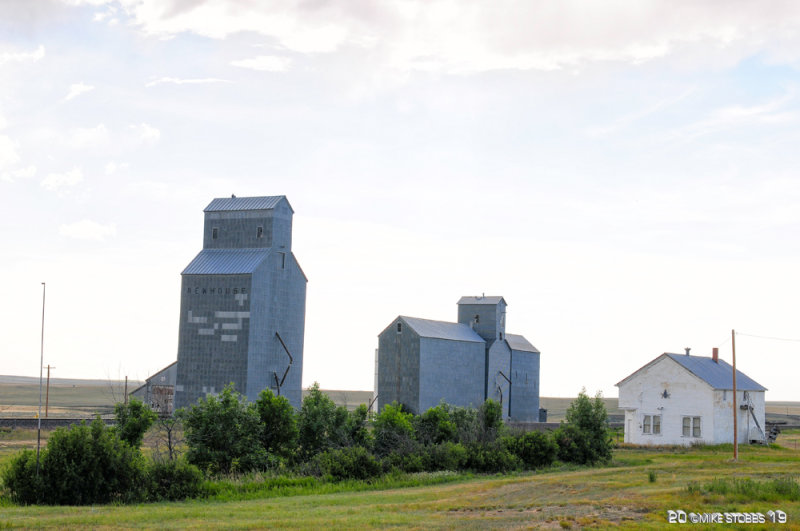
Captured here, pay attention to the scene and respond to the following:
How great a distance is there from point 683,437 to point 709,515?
3988 cm

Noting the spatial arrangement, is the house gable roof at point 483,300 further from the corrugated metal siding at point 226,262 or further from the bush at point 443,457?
the bush at point 443,457

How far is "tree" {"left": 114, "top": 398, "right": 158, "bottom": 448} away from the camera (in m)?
36.3

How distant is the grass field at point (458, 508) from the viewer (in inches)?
927

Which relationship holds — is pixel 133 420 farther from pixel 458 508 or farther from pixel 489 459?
pixel 489 459

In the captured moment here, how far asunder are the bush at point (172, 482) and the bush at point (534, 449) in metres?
21.0

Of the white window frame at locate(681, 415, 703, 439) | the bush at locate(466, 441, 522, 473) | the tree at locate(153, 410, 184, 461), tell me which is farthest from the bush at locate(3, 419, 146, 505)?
the white window frame at locate(681, 415, 703, 439)

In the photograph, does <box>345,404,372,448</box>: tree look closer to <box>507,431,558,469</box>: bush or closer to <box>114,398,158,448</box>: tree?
<box>507,431,558,469</box>: bush

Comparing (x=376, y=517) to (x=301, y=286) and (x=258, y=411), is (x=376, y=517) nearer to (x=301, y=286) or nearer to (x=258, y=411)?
(x=258, y=411)

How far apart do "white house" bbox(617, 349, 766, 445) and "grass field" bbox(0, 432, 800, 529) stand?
2407 cm

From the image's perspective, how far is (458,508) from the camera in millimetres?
27484

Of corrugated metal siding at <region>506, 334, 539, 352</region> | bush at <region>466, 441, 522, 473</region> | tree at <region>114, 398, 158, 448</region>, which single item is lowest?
bush at <region>466, 441, 522, 473</region>

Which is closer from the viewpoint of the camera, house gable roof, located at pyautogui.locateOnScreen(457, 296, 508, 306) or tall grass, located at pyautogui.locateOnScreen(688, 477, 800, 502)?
tall grass, located at pyautogui.locateOnScreen(688, 477, 800, 502)

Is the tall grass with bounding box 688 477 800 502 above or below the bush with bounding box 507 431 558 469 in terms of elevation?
above

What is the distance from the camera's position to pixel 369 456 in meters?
39.4
